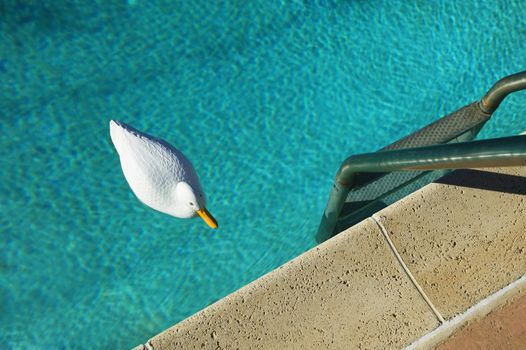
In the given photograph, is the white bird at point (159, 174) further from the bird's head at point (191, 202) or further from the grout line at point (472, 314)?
the grout line at point (472, 314)

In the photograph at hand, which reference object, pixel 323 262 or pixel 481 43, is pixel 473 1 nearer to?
pixel 481 43

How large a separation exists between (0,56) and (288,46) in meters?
1.98

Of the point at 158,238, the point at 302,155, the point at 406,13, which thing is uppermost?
the point at 406,13

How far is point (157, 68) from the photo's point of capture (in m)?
3.68

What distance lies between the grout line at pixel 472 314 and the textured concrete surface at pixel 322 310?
1.2 inches

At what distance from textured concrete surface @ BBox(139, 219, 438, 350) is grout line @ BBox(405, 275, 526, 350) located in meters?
0.03

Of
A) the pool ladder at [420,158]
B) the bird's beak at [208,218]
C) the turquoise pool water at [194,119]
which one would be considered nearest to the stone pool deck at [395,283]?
the pool ladder at [420,158]

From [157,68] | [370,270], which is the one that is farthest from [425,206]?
[157,68]

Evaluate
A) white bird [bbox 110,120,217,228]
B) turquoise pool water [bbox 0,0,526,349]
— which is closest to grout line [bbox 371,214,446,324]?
white bird [bbox 110,120,217,228]

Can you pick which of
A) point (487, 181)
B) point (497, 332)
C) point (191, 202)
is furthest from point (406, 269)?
point (191, 202)

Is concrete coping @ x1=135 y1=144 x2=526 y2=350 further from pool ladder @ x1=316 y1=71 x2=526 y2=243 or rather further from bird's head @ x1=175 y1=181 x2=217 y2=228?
bird's head @ x1=175 y1=181 x2=217 y2=228

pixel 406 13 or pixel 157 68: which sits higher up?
pixel 406 13

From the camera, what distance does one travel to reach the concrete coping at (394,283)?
2152mm

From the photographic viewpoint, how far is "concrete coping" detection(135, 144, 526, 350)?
7.06 feet
